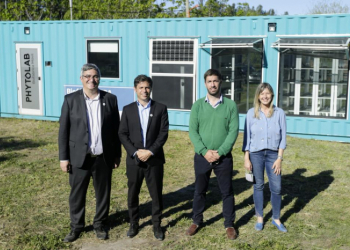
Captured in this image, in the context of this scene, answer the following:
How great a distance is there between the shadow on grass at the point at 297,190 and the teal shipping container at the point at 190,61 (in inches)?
127

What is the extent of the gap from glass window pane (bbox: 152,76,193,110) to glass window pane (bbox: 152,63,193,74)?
0.16m

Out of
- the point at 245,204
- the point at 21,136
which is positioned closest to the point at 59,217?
the point at 245,204

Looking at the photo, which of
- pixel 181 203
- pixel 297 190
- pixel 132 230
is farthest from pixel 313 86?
pixel 132 230

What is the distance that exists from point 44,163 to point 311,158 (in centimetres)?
504

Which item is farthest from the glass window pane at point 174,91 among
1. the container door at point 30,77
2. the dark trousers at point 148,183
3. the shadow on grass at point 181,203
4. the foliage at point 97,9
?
the foliage at point 97,9

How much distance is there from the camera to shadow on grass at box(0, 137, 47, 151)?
30.6ft

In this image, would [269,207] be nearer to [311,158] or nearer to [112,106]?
[112,106]

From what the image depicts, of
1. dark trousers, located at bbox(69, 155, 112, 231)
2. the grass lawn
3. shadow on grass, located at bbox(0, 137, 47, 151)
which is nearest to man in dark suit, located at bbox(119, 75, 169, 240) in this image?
dark trousers, located at bbox(69, 155, 112, 231)

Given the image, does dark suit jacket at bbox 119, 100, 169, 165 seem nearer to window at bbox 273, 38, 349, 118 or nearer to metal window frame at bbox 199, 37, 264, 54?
metal window frame at bbox 199, 37, 264, 54

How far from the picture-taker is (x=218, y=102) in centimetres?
461

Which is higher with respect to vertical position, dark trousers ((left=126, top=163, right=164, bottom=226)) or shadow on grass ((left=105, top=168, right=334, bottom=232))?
dark trousers ((left=126, top=163, right=164, bottom=226))

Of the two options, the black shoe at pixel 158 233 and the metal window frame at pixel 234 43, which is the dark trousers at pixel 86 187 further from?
the metal window frame at pixel 234 43

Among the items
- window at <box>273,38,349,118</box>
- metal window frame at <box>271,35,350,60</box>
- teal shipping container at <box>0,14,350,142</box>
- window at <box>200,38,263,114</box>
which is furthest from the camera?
window at <box>200,38,263,114</box>

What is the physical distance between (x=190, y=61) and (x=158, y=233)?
6.95 m
